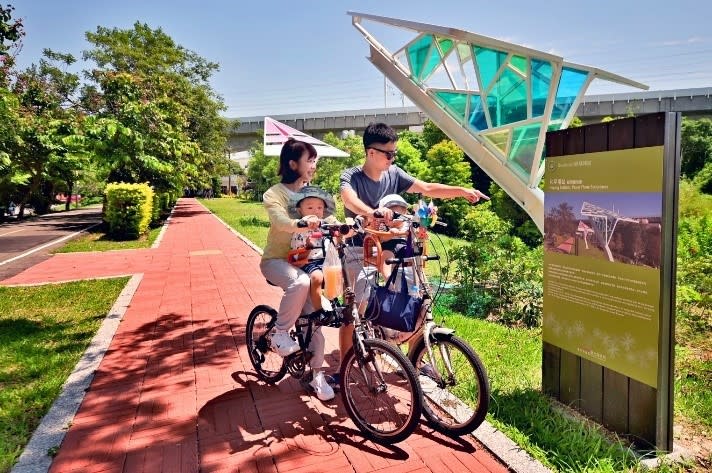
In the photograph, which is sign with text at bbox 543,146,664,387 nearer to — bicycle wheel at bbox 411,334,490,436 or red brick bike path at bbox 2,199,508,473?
bicycle wheel at bbox 411,334,490,436

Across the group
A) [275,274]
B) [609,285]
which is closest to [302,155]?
[275,274]

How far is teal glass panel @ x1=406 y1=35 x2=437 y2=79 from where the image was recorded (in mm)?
13555

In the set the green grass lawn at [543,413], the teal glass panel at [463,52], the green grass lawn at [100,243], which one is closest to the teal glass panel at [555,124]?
the teal glass panel at [463,52]

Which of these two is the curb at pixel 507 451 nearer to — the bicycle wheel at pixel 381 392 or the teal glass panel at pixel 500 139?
the bicycle wheel at pixel 381 392

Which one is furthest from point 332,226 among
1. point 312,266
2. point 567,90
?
point 567,90

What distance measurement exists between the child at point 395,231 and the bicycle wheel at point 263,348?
1.10 metres

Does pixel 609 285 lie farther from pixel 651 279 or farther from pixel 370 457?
pixel 370 457

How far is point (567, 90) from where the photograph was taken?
1014 centimetres

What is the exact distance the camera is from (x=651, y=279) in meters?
2.75

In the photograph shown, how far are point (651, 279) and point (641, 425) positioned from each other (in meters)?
0.91

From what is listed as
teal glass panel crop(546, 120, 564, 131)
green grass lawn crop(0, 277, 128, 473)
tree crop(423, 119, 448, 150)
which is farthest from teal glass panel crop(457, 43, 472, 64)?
tree crop(423, 119, 448, 150)

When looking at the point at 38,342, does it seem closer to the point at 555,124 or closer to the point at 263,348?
the point at 263,348

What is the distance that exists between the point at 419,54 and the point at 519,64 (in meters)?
4.14

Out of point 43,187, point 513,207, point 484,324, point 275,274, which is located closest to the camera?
point 275,274
